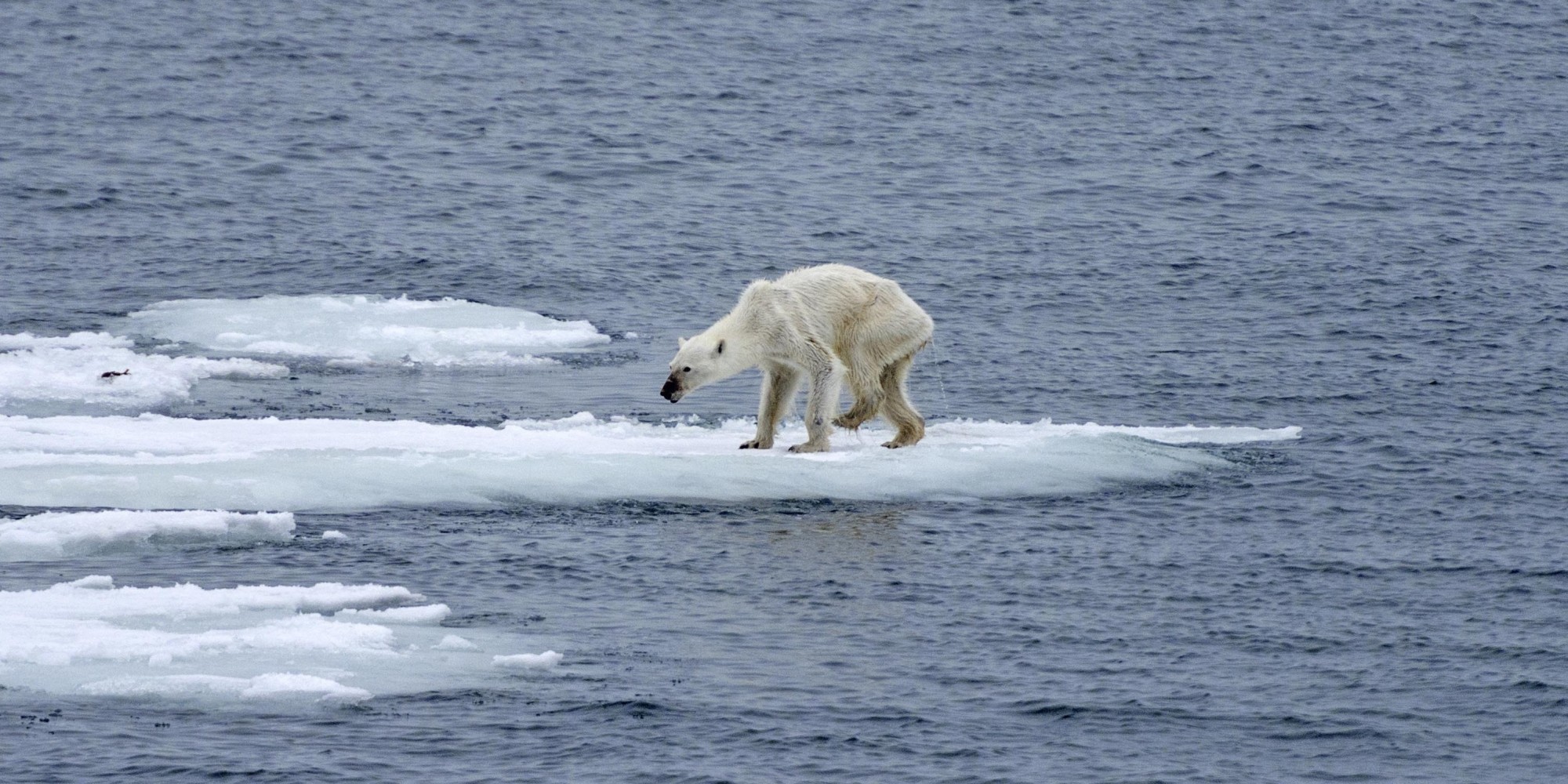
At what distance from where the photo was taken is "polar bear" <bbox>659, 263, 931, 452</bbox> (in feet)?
58.7

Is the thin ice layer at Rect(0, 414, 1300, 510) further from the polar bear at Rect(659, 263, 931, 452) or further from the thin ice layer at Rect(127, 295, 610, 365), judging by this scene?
the thin ice layer at Rect(127, 295, 610, 365)

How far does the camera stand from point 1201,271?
30000 millimetres

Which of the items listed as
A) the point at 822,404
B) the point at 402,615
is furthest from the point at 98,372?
the point at 402,615

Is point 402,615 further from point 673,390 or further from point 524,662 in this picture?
point 673,390

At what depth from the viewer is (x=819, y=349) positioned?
1786cm

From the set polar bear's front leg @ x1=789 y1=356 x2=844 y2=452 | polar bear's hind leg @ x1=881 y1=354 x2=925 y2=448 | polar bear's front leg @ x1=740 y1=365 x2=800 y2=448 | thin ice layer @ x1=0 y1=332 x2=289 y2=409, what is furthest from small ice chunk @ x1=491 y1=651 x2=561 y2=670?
thin ice layer @ x1=0 y1=332 x2=289 y2=409

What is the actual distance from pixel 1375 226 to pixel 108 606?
23.6 metres

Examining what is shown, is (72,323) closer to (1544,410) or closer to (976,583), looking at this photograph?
(976,583)

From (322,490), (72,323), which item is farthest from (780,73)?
(322,490)

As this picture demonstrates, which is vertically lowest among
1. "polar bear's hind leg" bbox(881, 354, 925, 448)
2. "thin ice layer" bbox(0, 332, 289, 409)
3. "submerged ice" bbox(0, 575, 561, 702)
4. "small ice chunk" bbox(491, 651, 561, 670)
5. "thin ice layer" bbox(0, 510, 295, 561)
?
"small ice chunk" bbox(491, 651, 561, 670)

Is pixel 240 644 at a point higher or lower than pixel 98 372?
lower

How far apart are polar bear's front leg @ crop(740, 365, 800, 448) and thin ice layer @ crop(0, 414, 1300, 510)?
0.70 feet

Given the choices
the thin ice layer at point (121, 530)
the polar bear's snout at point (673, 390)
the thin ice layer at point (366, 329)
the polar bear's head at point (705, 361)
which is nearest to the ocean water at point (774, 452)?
the thin ice layer at point (121, 530)

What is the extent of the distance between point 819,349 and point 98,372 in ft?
27.1
